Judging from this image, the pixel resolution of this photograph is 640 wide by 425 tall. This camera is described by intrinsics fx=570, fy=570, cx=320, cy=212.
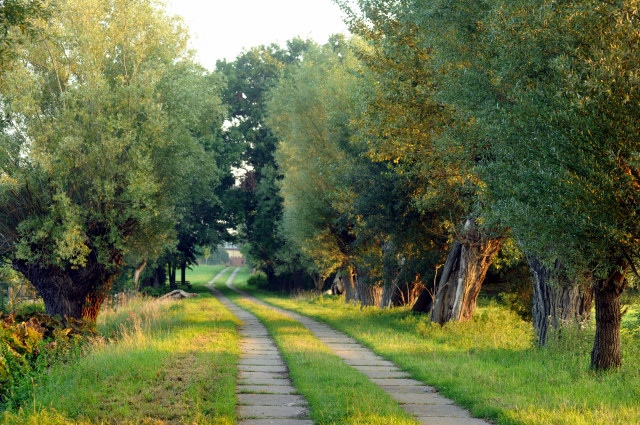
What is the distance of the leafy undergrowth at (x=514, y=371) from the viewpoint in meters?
7.34

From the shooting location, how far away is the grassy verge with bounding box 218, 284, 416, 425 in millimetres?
7055

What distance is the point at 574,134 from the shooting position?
294 inches

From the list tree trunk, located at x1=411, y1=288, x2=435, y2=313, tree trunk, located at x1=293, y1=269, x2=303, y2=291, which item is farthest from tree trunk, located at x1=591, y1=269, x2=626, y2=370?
tree trunk, located at x1=293, y1=269, x2=303, y2=291

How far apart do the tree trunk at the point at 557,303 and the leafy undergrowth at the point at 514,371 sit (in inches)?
18.2

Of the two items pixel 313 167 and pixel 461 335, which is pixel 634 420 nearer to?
pixel 461 335

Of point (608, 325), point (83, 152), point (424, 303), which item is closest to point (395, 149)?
point (608, 325)

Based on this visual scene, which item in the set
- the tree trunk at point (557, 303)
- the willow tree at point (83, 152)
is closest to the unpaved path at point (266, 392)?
the tree trunk at point (557, 303)

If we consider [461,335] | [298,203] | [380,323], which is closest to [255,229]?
[298,203]

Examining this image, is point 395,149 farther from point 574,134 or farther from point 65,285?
point 65,285

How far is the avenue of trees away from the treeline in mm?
36

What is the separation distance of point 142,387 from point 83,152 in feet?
35.4

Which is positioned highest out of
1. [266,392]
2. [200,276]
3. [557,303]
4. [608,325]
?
[557,303]

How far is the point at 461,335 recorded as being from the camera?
49.4 feet

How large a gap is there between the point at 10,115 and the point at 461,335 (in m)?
14.4
